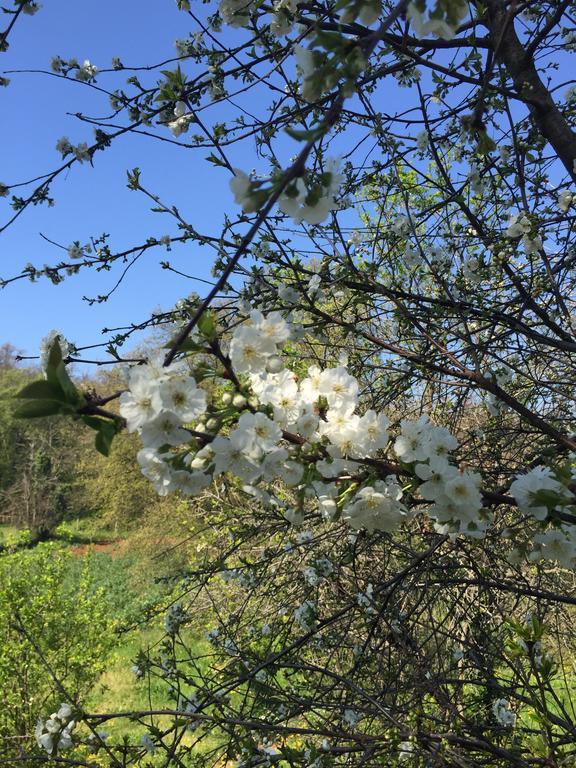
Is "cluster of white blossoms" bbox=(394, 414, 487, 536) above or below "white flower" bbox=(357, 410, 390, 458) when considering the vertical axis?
below

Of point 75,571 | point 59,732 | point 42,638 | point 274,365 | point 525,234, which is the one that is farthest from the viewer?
point 75,571

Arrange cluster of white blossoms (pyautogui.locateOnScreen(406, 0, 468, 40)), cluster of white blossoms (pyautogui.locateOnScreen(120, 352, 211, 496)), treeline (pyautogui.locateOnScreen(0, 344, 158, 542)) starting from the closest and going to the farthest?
cluster of white blossoms (pyautogui.locateOnScreen(406, 0, 468, 40))
cluster of white blossoms (pyautogui.locateOnScreen(120, 352, 211, 496))
treeline (pyautogui.locateOnScreen(0, 344, 158, 542))

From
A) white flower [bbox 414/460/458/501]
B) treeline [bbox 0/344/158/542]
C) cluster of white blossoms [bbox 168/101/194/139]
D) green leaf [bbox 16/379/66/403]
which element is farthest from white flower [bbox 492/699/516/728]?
treeline [bbox 0/344/158/542]

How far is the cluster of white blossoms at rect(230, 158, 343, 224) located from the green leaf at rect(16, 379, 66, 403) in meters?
0.43

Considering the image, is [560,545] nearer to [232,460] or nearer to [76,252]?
[232,460]

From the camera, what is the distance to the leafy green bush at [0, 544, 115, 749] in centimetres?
471

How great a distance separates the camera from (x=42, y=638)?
5090 millimetres

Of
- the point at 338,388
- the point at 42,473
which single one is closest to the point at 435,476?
the point at 338,388

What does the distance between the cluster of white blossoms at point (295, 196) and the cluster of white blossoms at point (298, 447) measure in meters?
0.30

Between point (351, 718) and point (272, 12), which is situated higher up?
point (272, 12)

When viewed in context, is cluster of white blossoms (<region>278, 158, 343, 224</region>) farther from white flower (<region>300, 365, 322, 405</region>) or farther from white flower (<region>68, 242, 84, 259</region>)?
white flower (<region>68, 242, 84, 259</region>)

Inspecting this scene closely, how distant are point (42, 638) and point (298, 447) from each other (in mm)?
5101

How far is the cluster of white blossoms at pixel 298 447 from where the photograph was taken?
1.04 meters

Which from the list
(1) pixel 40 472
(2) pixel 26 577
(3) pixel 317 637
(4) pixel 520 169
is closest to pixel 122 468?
(1) pixel 40 472
